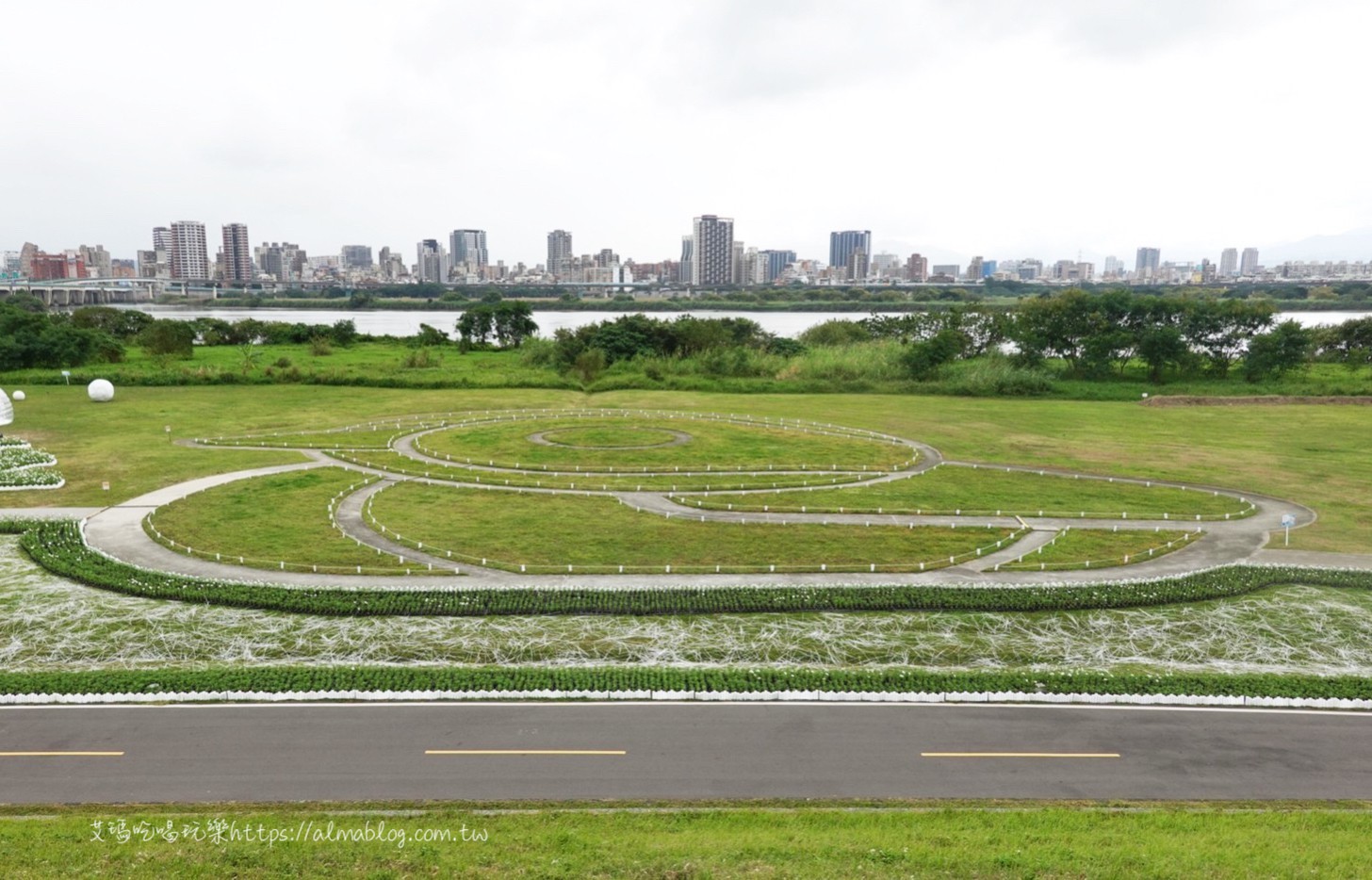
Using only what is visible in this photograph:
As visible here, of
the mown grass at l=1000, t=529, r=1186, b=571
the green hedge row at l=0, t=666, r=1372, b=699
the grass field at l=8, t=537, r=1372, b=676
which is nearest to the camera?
the green hedge row at l=0, t=666, r=1372, b=699

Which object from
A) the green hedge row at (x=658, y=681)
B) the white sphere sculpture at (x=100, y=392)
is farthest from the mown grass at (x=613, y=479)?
the white sphere sculpture at (x=100, y=392)

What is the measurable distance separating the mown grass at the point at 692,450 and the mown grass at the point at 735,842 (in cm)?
3576

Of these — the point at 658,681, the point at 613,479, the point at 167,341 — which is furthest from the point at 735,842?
the point at 167,341

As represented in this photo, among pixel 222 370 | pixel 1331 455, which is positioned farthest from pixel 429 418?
pixel 1331 455

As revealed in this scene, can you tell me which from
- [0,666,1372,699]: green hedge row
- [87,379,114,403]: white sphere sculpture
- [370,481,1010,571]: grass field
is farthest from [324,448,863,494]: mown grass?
[87,379,114,403]: white sphere sculpture

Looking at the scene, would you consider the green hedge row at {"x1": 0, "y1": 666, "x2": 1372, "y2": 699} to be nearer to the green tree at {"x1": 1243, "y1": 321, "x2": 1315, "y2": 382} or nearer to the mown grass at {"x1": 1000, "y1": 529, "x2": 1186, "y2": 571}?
the mown grass at {"x1": 1000, "y1": 529, "x2": 1186, "y2": 571}

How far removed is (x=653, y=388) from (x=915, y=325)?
160 ft

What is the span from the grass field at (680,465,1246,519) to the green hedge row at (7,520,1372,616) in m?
10.9

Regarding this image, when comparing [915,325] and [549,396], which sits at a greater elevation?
[915,325]

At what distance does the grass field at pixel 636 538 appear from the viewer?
36.9m

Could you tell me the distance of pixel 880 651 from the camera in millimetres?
28281

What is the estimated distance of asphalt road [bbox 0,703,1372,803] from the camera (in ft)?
66.4

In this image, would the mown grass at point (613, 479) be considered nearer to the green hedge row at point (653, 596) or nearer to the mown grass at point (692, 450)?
the mown grass at point (692, 450)

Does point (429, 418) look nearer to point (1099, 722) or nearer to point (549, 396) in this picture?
point (549, 396)
